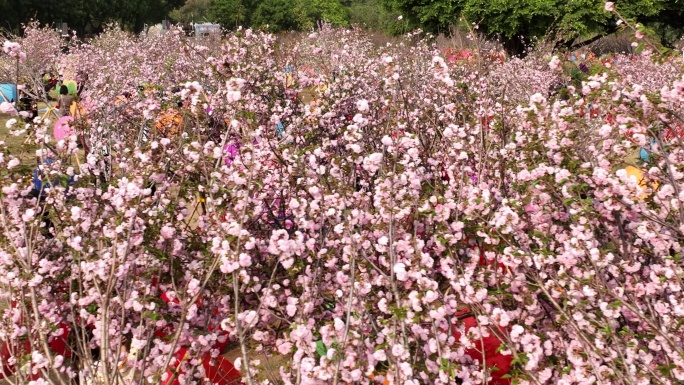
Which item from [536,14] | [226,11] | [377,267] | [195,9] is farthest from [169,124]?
[195,9]

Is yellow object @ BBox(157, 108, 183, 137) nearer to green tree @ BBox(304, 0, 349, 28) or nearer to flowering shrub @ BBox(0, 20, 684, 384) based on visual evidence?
flowering shrub @ BBox(0, 20, 684, 384)

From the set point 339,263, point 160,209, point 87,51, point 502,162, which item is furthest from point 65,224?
point 87,51

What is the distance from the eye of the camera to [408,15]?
30266 mm

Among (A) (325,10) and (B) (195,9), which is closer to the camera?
(A) (325,10)

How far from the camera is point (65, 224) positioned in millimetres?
3547

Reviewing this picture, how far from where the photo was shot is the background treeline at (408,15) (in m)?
24.6

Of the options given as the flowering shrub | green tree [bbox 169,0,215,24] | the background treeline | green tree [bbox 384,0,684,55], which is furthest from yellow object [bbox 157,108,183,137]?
green tree [bbox 169,0,215,24]

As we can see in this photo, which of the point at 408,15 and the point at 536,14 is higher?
the point at 536,14

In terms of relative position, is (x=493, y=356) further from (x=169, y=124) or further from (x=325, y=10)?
(x=325, y=10)

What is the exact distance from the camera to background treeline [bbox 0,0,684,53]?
24578 millimetres

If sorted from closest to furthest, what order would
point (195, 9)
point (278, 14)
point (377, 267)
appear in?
point (377, 267) < point (278, 14) < point (195, 9)

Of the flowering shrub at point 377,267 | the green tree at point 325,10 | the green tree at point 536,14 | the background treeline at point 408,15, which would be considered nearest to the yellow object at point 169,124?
the background treeline at point 408,15

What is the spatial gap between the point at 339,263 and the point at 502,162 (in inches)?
58.0

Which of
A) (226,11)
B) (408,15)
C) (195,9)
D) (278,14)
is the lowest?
(195,9)
